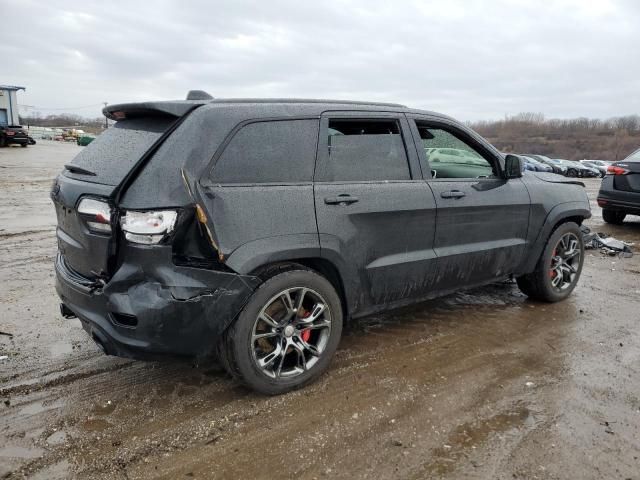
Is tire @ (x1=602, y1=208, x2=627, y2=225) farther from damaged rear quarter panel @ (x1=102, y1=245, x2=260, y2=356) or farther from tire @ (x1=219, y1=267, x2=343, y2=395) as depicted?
damaged rear quarter panel @ (x1=102, y1=245, x2=260, y2=356)

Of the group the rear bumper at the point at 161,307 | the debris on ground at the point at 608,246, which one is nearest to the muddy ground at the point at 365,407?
the rear bumper at the point at 161,307

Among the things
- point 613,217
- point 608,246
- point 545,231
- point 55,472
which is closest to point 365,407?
point 55,472

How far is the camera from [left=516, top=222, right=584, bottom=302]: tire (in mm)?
4621

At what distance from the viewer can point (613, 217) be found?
386 inches

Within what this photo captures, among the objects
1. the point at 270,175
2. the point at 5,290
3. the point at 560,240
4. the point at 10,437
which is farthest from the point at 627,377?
the point at 5,290

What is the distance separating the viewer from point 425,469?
239 cm

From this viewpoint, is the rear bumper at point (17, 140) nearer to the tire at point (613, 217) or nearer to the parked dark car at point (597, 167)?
the tire at point (613, 217)

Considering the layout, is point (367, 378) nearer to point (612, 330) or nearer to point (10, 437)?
point (10, 437)

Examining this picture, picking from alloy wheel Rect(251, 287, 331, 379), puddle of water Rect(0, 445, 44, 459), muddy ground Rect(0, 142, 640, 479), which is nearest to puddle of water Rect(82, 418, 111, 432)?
muddy ground Rect(0, 142, 640, 479)

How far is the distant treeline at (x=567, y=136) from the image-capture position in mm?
81750

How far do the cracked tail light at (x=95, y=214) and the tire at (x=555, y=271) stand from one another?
12.4 ft

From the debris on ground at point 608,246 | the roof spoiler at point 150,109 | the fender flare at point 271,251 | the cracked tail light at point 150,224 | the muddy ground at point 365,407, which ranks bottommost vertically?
the muddy ground at point 365,407

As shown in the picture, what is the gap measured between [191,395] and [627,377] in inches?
115

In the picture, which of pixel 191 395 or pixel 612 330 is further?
pixel 612 330
